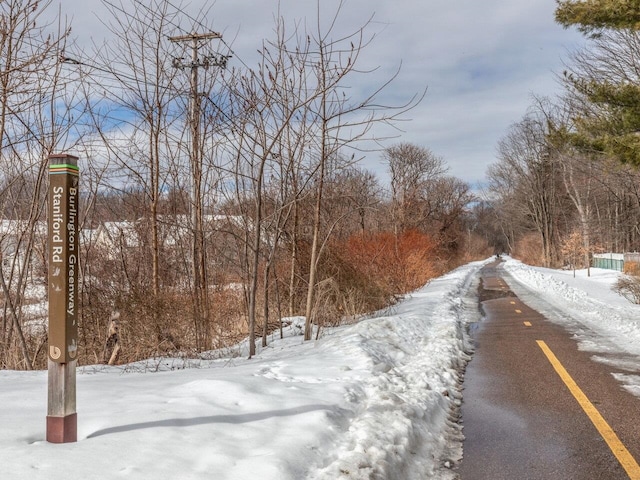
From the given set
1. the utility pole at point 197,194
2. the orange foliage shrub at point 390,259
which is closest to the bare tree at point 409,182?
the orange foliage shrub at point 390,259

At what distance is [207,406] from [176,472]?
3.85ft

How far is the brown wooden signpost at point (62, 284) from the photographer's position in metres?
2.85

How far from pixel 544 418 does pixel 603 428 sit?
51 centimetres

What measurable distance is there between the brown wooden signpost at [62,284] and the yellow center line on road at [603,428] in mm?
3695

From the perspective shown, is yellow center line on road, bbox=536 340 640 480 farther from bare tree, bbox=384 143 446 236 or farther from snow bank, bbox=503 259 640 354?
bare tree, bbox=384 143 446 236

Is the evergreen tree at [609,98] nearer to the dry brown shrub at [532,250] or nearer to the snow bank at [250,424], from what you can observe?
the snow bank at [250,424]

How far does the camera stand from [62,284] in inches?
113

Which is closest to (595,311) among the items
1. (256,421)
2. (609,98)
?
(609,98)

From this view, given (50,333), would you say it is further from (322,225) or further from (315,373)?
(322,225)

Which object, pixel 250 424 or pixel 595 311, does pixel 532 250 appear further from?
pixel 250 424

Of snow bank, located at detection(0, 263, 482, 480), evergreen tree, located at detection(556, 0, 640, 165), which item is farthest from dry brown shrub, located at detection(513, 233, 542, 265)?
snow bank, located at detection(0, 263, 482, 480)

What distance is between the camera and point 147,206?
9.88 meters

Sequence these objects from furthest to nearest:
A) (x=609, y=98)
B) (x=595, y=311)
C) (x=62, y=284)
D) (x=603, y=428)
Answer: (x=595, y=311) → (x=609, y=98) → (x=603, y=428) → (x=62, y=284)

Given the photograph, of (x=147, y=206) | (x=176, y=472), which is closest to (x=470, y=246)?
(x=147, y=206)
